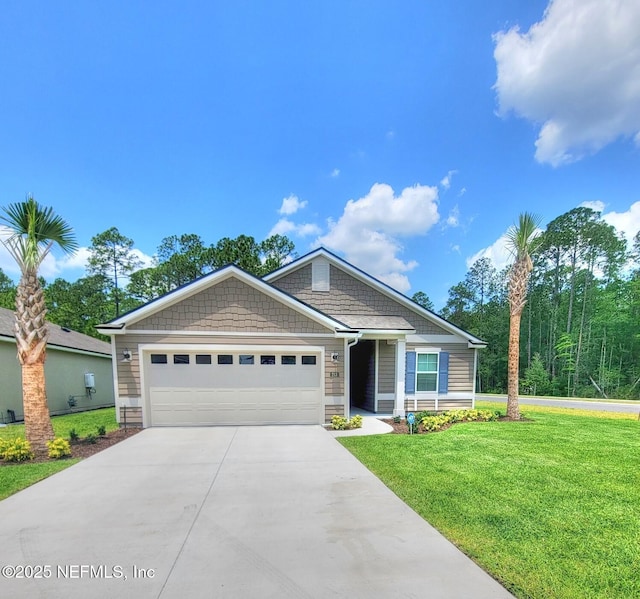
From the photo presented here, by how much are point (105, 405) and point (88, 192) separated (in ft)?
36.9

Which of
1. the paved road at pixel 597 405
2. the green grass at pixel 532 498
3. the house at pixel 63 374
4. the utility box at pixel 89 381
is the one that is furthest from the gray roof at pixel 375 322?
the utility box at pixel 89 381

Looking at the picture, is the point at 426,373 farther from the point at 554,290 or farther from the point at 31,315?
the point at 554,290

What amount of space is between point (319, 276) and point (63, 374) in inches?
487

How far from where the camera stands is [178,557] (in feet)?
9.68

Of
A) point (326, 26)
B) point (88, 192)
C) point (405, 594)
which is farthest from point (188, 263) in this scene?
point (405, 594)

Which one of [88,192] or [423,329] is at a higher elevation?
[88,192]

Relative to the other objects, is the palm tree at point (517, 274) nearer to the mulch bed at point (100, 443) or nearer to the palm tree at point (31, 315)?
the mulch bed at point (100, 443)

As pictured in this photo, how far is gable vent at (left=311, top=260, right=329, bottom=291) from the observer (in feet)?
38.7

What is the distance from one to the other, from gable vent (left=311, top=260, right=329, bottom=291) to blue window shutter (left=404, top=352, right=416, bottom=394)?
4.00 metres

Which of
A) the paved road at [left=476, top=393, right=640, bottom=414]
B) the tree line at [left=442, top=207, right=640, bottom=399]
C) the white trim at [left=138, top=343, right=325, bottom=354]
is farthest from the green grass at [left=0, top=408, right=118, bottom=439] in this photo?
the tree line at [left=442, top=207, right=640, bottom=399]

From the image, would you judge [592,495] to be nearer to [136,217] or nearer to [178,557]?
[178,557]

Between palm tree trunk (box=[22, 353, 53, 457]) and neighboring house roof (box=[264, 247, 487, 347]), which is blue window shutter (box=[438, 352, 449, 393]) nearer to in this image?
neighboring house roof (box=[264, 247, 487, 347])

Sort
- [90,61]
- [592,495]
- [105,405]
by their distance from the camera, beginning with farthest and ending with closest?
[105,405] < [90,61] < [592,495]

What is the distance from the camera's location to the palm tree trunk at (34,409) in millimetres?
6109
